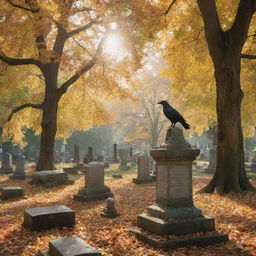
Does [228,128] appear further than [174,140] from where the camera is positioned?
Yes

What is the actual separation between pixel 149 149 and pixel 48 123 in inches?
291

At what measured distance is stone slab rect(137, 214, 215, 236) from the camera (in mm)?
6543

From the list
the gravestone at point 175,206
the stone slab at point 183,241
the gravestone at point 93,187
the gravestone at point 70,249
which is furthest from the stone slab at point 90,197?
the gravestone at point 70,249

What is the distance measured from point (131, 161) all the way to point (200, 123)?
9.03 meters

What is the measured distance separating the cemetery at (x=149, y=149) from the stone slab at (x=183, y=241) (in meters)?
0.02

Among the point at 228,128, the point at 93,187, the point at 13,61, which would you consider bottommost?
the point at 93,187

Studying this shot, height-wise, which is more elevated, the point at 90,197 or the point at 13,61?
the point at 13,61

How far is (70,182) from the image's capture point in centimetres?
1672

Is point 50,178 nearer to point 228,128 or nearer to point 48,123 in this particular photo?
point 48,123

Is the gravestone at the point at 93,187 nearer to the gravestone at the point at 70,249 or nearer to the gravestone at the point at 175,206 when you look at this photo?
the gravestone at the point at 175,206

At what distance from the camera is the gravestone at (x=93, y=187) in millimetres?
12094

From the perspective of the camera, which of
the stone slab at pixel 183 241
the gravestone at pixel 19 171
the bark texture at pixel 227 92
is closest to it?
the stone slab at pixel 183 241

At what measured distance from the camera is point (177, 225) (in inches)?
261

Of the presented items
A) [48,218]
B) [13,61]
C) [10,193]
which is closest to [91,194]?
[10,193]
